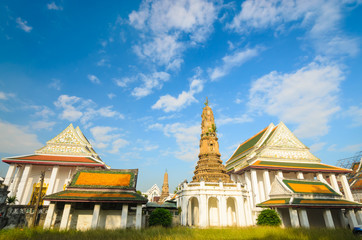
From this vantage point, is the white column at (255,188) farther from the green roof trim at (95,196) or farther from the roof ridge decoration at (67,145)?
the roof ridge decoration at (67,145)

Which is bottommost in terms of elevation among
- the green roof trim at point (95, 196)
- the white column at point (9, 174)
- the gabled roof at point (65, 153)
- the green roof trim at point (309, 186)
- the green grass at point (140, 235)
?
the green grass at point (140, 235)

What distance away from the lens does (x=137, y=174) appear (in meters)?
17.2

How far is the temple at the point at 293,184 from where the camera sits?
17750 mm

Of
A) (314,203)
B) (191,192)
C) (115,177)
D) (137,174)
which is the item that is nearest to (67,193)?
(115,177)

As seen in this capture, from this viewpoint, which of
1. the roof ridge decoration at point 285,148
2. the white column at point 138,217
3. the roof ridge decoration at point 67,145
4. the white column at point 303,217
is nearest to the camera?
the white column at point 138,217

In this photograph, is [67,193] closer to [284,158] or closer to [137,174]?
[137,174]

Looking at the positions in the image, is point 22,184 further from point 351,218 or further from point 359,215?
point 359,215

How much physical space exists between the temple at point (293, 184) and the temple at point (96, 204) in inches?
502

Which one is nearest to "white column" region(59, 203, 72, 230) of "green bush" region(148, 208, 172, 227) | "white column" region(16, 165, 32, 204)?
"green bush" region(148, 208, 172, 227)

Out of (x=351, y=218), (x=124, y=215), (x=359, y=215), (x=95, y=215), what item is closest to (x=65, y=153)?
(x=95, y=215)

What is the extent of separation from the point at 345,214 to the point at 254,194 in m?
8.88

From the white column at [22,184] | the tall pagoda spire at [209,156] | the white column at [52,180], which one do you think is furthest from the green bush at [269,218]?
the white column at [22,184]

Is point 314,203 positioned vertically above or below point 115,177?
below

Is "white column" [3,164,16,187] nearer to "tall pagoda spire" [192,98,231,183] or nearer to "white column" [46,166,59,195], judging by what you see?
"white column" [46,166,59,195]
